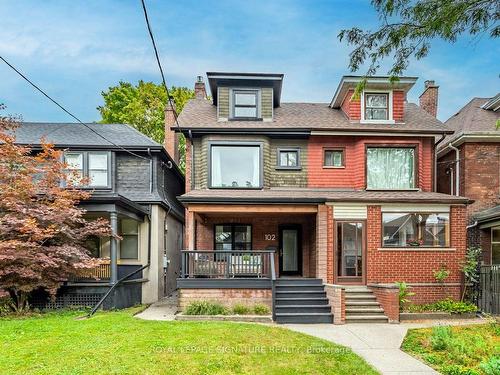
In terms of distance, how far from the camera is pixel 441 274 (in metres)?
11.9

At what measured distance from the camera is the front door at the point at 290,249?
1508 centimetres

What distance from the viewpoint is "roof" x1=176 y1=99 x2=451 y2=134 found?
14.2m

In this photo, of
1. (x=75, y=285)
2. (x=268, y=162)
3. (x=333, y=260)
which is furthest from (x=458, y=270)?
(x=75, y=285)

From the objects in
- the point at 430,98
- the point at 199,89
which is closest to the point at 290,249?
the point at 199,89

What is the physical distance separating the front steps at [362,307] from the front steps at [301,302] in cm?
64

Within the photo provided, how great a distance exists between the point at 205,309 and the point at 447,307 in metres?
7.18

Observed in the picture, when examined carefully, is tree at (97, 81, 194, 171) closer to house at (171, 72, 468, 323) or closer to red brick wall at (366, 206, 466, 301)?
house at (171, 72, 468, 323)

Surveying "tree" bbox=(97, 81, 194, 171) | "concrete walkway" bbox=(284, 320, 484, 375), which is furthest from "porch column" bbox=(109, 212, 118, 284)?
"tree" bbox=(97, 81, 194, 171)

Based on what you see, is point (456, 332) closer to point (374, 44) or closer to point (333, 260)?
point (333, 260)

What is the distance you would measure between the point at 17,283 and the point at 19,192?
101 inches

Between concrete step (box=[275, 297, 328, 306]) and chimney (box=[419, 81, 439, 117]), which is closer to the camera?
concrete step (box=[275, 297, 328, 306])

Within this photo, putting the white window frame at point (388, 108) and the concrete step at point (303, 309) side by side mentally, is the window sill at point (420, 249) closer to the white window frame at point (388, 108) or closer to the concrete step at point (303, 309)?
the concrete step at point (303, 309)

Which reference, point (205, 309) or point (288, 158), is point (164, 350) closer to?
point (205, 309)

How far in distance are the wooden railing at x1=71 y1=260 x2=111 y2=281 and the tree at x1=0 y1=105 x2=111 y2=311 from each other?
485mm
